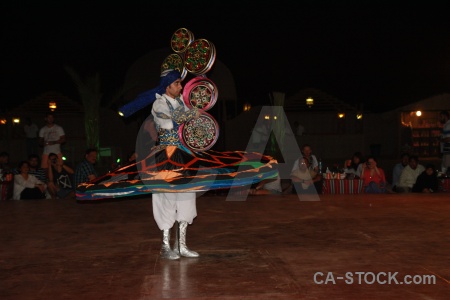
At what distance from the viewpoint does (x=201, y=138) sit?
609 centimetres

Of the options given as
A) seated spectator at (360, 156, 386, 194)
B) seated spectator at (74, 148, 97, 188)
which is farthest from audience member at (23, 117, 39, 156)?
seated spectator at (360, 156, 386, 194)

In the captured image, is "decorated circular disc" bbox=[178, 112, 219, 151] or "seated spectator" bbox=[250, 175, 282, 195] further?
"seated spectator" bbox=[250, 175, 282, 195]

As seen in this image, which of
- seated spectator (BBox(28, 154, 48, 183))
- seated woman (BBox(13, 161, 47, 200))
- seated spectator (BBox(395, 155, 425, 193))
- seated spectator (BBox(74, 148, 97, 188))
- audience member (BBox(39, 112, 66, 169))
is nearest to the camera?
seated spectator (BBox(74, 148, 97, 188))

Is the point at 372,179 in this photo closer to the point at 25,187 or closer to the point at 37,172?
the point at 37,172

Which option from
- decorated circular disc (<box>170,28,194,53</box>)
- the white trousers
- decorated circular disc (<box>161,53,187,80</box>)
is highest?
decorated circular disc (<box>170,28,194,53</box>)

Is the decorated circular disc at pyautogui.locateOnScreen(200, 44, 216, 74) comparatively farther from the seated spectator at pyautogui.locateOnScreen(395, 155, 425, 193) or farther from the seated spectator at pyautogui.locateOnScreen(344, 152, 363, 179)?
the seated spectator at pyautogui.locateOnScreen(395, 155, 425, 193)

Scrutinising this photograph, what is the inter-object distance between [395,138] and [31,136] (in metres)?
14.7

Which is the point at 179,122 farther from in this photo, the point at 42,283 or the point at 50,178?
the point at 50,178

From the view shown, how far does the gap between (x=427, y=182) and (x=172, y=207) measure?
6296 mm

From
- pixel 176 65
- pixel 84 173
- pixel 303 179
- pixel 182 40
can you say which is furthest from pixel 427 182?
pixel 176 65

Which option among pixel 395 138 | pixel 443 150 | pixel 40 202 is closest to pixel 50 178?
pixel 40 202

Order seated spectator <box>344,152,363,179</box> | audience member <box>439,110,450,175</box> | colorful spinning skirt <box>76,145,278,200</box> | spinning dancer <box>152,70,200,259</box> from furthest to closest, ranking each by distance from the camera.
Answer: audience member <box>439,110,450,175</box>, seated spectator <box>344,152,363,179</box>, spinning dancer <box>152,70,200,259</box>, colorful spinning skirt <box>76,145,278,200</box>

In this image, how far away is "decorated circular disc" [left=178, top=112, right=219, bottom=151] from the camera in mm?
5985

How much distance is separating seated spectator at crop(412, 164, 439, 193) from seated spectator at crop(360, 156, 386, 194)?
0.67 meters
